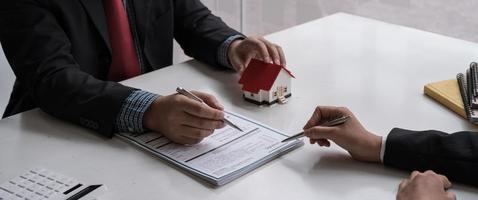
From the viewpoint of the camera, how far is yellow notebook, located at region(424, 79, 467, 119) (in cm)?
124

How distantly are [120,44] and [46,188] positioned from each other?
61cm

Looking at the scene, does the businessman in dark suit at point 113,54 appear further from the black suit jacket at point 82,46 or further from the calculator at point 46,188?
the calculator at point 46,188

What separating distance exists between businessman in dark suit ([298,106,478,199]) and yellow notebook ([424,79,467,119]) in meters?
0.22

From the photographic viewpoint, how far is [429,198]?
0.88 m

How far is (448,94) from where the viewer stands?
4.23ft

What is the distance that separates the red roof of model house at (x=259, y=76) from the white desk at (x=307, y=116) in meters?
0.04

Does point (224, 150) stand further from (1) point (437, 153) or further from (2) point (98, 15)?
(2) point (98, 15)

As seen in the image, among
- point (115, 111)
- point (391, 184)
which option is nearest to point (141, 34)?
point (115, 111)

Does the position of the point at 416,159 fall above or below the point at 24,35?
below

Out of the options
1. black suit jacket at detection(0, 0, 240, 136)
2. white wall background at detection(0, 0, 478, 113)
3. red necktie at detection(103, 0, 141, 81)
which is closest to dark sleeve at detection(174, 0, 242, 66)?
black suit jacket at detection(0, 0, 240, 136)

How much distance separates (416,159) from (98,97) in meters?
0.62

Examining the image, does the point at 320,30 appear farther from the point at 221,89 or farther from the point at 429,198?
the point at 429,198

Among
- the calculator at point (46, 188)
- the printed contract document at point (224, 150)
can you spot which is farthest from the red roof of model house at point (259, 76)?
the calculator at point (46, 188)

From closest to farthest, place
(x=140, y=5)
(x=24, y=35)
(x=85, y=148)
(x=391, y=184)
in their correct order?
1. (x=391, y=184)
2. (x=85, y=148)
3. (x=24, y=35)
4. (x=140, y=5)
